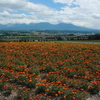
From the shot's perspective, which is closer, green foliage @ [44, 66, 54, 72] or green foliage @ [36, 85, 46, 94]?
green foliage @ [36, 85, 46, 94]

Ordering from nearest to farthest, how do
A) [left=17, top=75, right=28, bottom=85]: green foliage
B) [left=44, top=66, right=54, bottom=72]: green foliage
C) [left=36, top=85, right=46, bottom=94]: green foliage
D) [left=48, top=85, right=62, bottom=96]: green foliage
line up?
[left=48, top=85, right=62, bottom=96]: green foliage, [left=36, top=85, right=46, bottom=94]: green foliage, [left=17, top=75, right=28, bottom=85]: green foliage, [left=44, top=66, right=54, bottom=72]: green foliage

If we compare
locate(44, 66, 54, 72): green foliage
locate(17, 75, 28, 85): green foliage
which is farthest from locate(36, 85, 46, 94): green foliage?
locate(44, 66, 54, 72): green foliage

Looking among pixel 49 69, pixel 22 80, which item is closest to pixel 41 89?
pixel 22 80

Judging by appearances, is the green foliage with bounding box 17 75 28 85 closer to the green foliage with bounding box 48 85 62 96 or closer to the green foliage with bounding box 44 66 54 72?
the green foliage with bounding box 48 85 62 96

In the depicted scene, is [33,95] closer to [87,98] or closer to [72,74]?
[87,98]

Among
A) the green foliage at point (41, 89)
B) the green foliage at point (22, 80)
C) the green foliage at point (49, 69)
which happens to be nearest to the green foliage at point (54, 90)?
the green foliage at point (41, 89)

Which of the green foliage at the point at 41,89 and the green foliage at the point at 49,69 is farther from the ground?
the green foliage at the point at 49,69

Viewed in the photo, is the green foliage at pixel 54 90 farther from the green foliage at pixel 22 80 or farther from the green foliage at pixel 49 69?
the green foliage at pixel 49 69

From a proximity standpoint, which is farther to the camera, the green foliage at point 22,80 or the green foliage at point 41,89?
the green foliage at point 22,80

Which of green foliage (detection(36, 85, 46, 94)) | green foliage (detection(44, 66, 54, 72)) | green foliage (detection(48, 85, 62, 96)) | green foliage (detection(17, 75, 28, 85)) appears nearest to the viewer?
green foliage (detection(48, 85, 62, 96))

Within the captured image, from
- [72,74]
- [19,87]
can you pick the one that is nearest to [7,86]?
[19,87]

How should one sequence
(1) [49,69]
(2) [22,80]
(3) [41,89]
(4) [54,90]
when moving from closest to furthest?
(4) [54,90] → (3) [41,89] → (2) [22,80] → (1) [49,69]

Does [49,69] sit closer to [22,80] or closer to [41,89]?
[22,80]

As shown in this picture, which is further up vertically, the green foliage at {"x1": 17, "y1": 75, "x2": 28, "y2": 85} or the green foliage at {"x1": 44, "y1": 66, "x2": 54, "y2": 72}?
the green foliage at {"x1": 44, "y1": 66, "x2": 54, "y2": 72}
